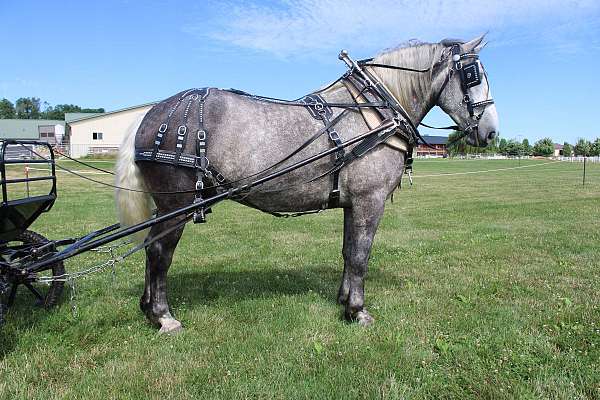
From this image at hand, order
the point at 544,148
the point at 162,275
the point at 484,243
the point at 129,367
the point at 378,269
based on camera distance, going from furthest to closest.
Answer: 1. the point at 544,148
2. the point at 484,243
3. the point at 378,269
4. the point at 162,275
5. the point at 129,367

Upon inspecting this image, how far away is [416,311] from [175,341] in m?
2.66

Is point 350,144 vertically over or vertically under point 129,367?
over

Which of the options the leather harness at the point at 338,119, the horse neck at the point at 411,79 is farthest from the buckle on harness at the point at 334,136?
the horse neck at the point at 411,79

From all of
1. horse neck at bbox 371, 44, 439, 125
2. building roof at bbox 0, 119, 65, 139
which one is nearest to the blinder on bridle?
horse neck at bbox 371, 44, 439, 125

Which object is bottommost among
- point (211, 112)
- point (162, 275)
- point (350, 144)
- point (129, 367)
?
point (129, 367)

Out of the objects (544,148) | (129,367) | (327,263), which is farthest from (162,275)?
(544,148)

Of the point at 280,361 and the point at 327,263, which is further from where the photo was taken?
the point at 327,263

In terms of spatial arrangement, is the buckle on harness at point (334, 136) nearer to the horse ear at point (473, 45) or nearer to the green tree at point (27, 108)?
the horse ear at point (473, 45)

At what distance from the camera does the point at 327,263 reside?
7.83 meters

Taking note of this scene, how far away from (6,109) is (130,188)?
176 m

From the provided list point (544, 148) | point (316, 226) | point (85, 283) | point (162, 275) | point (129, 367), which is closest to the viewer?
point (129, 367)

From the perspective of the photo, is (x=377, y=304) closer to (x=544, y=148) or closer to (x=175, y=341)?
(x=175, y=341)

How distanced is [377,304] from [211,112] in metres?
2.97

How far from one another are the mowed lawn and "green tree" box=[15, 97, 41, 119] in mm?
173445
